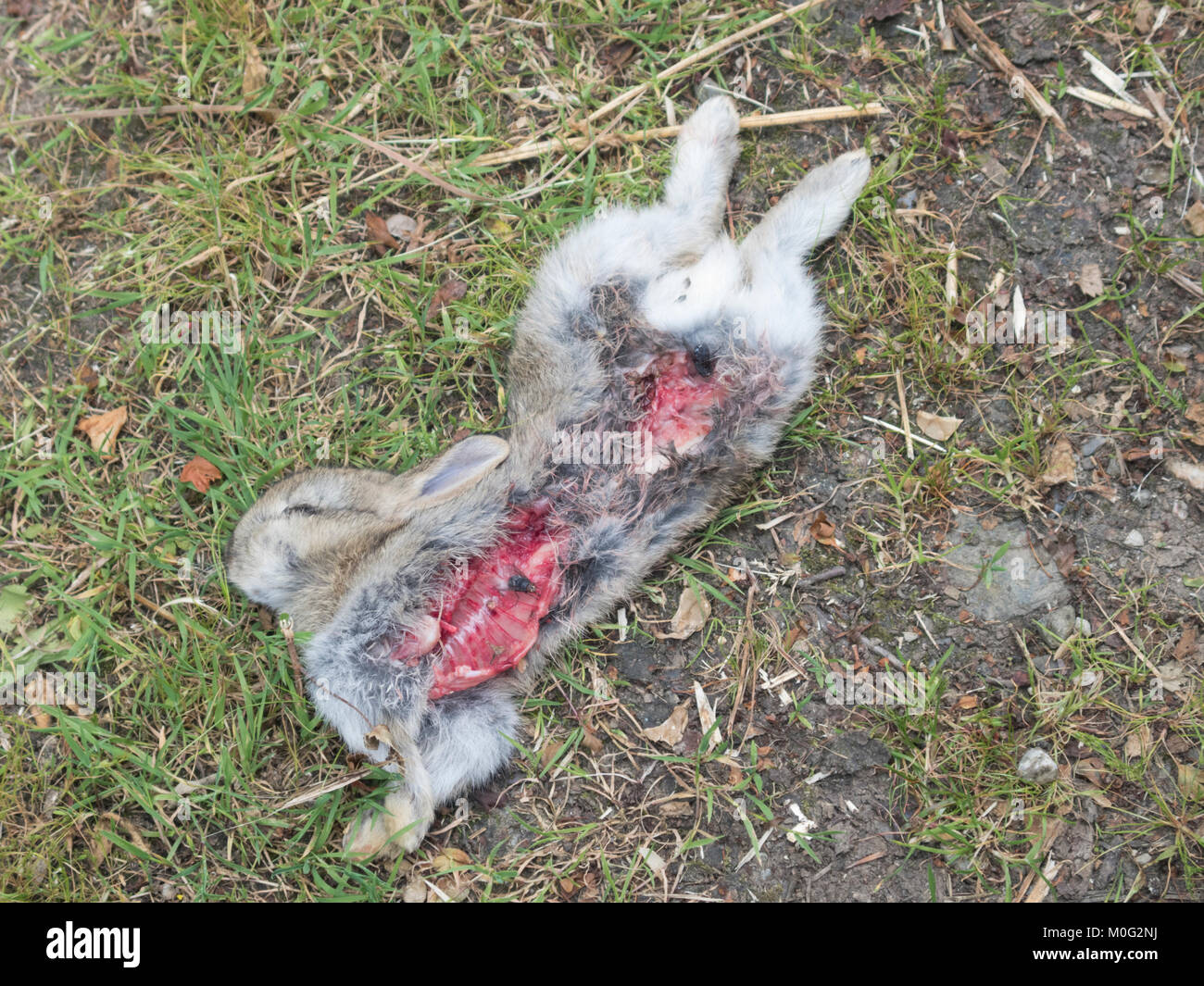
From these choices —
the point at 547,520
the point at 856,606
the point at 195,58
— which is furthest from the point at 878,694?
the point at 195,58

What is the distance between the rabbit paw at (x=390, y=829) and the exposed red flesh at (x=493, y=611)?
501 mm

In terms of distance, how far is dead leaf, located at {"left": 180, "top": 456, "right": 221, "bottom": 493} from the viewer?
156 inches

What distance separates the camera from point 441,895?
3658 mm

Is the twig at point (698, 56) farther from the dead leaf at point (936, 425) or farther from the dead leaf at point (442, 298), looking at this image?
the dead leaf at point (936, 425)

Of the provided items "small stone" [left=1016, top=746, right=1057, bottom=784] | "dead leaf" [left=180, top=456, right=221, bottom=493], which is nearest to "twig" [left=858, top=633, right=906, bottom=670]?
"small stone" [left=1016, top=746, right=1057, bottom=784]

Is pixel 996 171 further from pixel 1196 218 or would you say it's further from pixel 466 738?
pixel 466 738

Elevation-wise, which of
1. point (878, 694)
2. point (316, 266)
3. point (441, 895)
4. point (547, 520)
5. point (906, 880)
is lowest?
point (441, 895)

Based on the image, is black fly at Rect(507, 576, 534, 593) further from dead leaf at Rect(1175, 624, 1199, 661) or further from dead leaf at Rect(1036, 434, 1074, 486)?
dead leaf at Rect(1175, 624, 1199, 661)

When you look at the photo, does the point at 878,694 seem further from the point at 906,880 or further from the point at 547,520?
the point at 547,520

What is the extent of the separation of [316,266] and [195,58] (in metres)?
1.28

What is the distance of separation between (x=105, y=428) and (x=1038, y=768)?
14.9 ft

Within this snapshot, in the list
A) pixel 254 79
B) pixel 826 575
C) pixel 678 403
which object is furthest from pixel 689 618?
pixel 254 79

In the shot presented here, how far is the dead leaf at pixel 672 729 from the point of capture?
3.72 m

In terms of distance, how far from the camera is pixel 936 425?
12.5 ft
